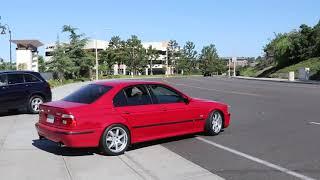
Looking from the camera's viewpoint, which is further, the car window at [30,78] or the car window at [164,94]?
the car window at [30,78]

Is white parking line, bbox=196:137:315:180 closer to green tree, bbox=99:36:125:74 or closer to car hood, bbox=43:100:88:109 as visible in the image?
car hood, bbox=43:100:88:109

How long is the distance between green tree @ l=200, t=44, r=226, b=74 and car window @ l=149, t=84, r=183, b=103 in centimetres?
14129

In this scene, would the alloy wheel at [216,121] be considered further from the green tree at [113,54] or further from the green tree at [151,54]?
the green tree at [151,54]

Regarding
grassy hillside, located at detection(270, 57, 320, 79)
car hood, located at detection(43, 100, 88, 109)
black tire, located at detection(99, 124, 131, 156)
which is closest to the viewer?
black tire, located at detection(99, 124, 131, 156)

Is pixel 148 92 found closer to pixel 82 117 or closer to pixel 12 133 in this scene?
pixel 82 117

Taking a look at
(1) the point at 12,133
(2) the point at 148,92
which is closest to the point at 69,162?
(2) the point at 148,92

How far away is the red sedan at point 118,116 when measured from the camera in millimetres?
9281

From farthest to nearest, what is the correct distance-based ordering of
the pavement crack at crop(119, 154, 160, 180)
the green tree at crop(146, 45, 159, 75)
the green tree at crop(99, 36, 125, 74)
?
the green tree at crop(146, 45, 159, 75) → the green tree at crop(99, 36, 125, 74) → the pavement crack at crop(119, 154, 160, 180)

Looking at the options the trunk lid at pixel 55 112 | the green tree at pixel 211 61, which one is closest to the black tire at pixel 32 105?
the trunk lid at pixel 55 112

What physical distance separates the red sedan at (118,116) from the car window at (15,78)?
24.0 ft

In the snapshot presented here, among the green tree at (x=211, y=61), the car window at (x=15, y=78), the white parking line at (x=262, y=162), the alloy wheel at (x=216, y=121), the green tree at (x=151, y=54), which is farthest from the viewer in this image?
the green tree at (x=211, y=61)

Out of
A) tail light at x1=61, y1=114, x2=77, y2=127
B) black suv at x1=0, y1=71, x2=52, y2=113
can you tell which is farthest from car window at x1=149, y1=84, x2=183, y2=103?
black suv at x1=0, y1=71, x2=52, y2=113

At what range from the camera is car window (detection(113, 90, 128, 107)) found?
32.2 ft

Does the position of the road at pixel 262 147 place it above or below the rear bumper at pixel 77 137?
below
